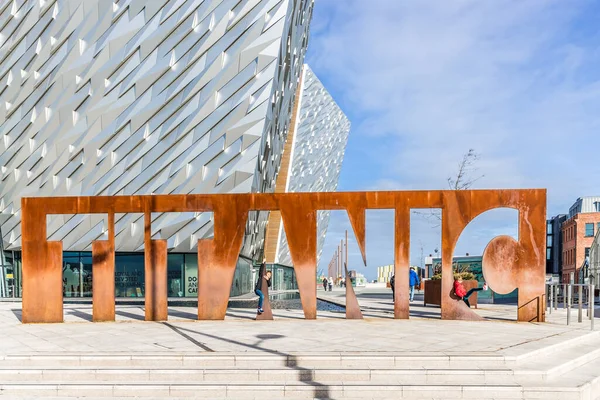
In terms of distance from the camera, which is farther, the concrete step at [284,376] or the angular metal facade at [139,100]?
the angular metal facade at [139,100]

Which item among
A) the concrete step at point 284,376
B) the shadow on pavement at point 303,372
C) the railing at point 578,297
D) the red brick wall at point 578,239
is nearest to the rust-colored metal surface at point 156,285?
the shadow on pavement at point 303,372

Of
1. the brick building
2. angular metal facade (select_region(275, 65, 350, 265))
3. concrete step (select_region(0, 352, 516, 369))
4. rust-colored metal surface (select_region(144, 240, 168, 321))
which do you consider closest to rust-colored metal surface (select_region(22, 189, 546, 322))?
rust-colored metal surface (select_region(144, 240, 168, 321))

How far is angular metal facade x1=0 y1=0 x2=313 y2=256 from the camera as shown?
21.0m

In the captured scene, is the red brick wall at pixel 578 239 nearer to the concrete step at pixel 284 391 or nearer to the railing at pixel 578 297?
the railing at pixel 578 297

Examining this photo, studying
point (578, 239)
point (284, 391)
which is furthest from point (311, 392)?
point (578, 239)

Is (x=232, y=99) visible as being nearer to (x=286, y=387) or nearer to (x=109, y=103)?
(x=109, y=103)

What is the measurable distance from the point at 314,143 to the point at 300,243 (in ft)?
118

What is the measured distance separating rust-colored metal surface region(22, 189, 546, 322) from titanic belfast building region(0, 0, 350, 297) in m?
8.09

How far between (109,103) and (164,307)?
12542 millimetres

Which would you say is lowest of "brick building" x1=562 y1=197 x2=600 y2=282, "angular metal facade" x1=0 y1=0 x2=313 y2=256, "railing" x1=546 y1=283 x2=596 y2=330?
"brick building" x1=562 y1=197 x2=600 y2=282

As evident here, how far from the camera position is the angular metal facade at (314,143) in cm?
4362

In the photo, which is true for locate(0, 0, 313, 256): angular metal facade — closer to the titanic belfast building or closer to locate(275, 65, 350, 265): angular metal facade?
the titanic belfast building

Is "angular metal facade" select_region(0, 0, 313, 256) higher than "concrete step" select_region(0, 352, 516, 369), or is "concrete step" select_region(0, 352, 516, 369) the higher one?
"angular metal facade" select_region(0, 0, 313, 256)

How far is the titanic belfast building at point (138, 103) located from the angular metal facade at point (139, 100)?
0.16 feet
